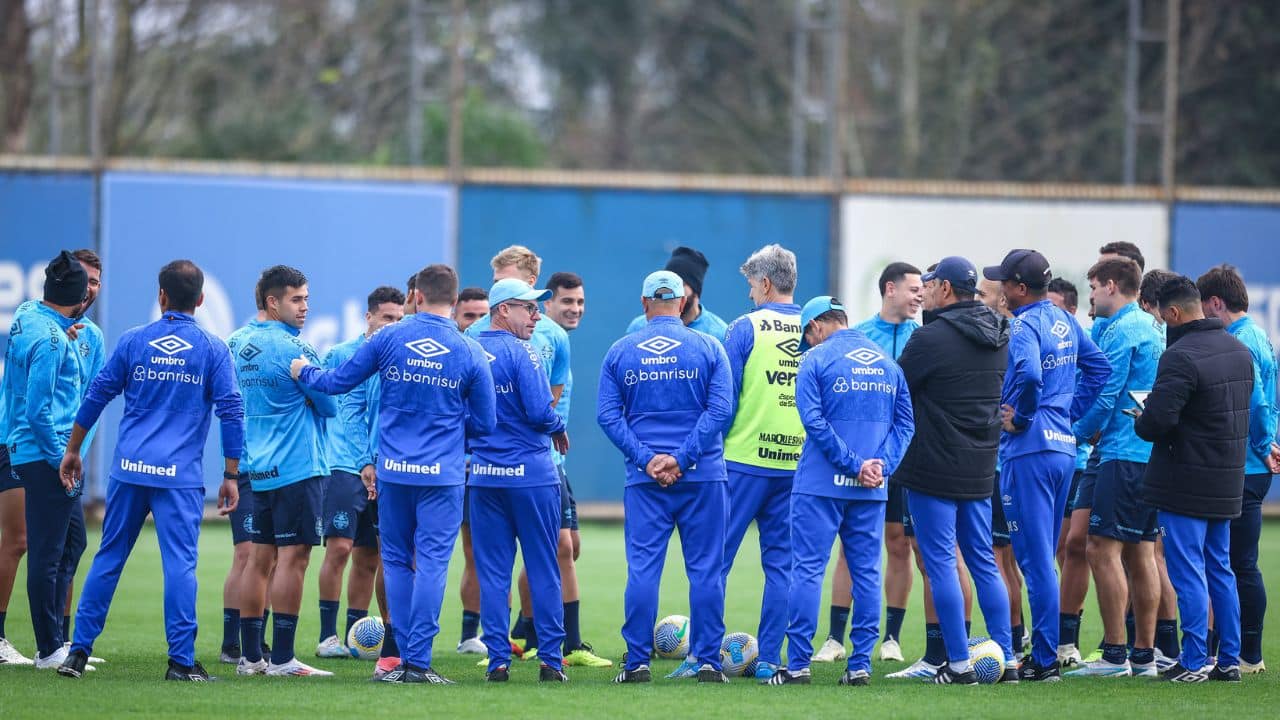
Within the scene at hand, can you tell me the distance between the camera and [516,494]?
27.1 feet

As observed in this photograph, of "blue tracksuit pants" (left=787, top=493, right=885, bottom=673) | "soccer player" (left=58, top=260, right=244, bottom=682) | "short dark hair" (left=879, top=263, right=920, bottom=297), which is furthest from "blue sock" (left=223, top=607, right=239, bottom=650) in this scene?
"short dark hair" (left=879, top=263, right=920, bottom=297)

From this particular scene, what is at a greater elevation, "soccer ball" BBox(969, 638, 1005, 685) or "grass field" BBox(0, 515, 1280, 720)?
"soccer ball" BBox(969, 638, 1005, 685)

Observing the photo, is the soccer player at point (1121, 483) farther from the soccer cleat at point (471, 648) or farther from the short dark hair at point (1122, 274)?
the soccer cleat at point (471, 648)

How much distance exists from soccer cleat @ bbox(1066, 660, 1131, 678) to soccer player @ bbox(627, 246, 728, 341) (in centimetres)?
281

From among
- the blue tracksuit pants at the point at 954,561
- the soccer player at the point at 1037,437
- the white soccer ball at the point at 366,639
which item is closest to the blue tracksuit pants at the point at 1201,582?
the soccer player at the point at 1037,437

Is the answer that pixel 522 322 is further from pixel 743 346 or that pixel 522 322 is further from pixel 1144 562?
pixel 1144 562

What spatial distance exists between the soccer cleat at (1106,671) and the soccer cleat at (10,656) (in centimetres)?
579

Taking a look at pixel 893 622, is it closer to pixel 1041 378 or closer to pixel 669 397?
pixel 1041 378

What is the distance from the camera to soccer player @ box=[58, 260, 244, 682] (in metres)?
7.90

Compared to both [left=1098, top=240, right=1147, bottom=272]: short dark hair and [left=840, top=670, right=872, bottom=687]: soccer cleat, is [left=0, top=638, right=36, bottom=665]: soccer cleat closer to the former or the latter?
[left=840, top=670, right=872, bottom=687]: soccer cleat

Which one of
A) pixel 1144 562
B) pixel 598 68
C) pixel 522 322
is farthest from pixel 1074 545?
pixel 598 68

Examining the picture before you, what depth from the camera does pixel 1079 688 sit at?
8.25m

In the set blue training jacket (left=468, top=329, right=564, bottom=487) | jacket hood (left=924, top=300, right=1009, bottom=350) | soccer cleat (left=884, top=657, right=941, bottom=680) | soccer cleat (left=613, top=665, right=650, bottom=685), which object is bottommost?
soccer cleat (left=884, top=657, right=941, bottom=680)

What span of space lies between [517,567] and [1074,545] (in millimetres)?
5914
